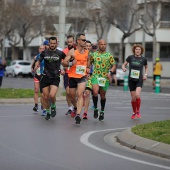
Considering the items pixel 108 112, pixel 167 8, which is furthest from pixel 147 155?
pixel 167 8

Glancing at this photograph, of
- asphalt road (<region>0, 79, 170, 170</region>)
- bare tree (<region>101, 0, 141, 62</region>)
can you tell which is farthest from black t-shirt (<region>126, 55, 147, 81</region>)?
bare tree (<region>101, 0, 141, 62</region>)

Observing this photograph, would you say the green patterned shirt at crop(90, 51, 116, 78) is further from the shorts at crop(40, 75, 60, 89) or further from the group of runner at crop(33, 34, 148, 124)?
the shorts at crop(40, 75, 60, 89)

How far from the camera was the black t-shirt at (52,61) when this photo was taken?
1527 centimetres

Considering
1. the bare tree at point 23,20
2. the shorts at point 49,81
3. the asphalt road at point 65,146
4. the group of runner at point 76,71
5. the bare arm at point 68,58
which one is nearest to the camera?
the asphalt road at point 65,146

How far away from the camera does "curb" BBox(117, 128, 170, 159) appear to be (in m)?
10.4

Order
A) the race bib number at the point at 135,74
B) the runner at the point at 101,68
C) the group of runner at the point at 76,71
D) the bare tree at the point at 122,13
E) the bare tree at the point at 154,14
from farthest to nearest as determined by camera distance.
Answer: the bare tree at the point at 122,13 → the bare tree at the point at 154,14 → the race bib number at the point at 135,74 → the runner at the point at 101,68 → the group of runner at the point at 76,71

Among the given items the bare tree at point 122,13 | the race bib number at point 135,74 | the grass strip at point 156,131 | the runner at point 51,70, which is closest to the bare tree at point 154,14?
the bare tree at point 122,13

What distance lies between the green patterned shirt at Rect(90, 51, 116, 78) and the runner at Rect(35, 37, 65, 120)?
0.83 metres

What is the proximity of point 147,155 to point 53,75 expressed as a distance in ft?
17.4

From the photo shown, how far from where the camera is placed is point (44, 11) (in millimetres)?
65000

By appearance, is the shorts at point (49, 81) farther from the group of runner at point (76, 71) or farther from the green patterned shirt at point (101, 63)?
the green patterned shirt at point (101, 63)

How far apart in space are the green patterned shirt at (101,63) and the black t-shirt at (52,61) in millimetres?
811

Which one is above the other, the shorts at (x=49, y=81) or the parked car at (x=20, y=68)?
the shorts at (x=49, y=81)

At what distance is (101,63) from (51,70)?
1233 millimetres
